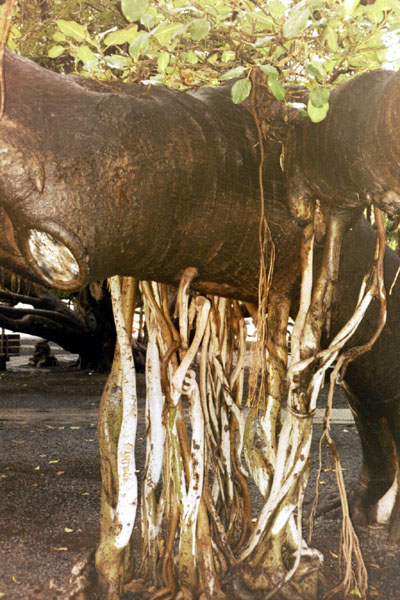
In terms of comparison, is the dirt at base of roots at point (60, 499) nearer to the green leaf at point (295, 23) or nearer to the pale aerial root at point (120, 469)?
the pale aerial root at point (120, 469)

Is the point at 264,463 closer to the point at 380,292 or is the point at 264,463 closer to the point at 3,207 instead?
the point at 380,292

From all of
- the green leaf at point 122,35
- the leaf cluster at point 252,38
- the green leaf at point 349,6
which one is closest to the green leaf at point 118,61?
the leaf cluster at point 252,38

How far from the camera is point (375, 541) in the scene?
4238mm

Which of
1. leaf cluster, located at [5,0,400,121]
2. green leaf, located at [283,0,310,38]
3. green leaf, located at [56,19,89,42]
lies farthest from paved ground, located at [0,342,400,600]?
green leaf, located at [283,0,310,38]

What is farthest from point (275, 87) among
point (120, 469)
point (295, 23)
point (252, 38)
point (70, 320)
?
point (70, 320)

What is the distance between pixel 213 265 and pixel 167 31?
0.96 m

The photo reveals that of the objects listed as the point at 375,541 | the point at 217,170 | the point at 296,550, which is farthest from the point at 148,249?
the point at 375,541

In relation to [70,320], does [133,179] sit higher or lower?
higher

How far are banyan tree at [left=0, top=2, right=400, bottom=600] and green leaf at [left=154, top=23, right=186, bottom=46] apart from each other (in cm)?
22

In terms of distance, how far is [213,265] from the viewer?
281cm

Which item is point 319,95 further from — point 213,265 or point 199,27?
point 213,265

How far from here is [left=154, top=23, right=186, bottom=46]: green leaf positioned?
2252 millimetres

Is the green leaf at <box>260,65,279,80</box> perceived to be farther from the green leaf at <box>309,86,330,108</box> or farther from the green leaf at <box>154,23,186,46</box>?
the green leaf at <box>154,23,186,46</box>

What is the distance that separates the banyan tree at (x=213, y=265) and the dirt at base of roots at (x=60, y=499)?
587mm
